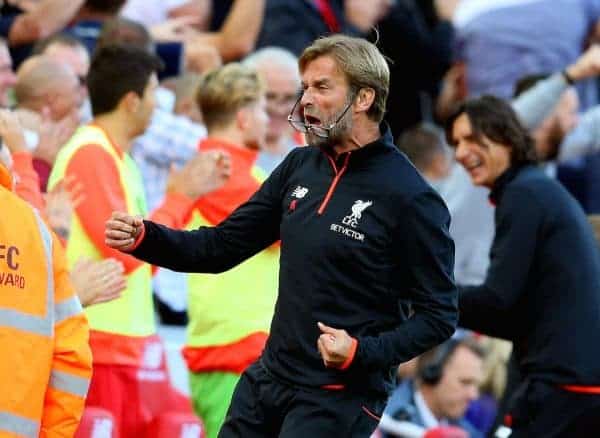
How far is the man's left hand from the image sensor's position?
5.14 m

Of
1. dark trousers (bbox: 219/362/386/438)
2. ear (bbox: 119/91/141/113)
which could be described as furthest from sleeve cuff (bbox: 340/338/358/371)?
ear (bbox: 119/91/141/113)

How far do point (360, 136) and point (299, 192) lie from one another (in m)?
0.30

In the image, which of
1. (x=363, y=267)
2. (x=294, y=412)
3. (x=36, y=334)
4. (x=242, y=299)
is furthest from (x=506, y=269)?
(x=36, y=334)

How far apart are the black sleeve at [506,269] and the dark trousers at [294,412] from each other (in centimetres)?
132

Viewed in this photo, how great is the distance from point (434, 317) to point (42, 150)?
10.6 feet

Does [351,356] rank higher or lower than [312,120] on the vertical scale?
lower

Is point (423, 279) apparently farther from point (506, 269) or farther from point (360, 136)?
point (506, 269)

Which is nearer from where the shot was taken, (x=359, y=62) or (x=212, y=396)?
(x=359, y=62)

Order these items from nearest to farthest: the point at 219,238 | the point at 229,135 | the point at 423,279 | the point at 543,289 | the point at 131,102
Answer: the point at 423,279 → the point at 219,238 → the point at 543,289 → the point at 131,102 → the point at 229,135

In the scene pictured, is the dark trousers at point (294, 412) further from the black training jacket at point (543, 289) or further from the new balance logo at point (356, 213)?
the black training jacket at point (543, 289)

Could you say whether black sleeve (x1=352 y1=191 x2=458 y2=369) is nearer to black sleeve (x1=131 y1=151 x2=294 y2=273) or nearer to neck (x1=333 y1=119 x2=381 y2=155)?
neck (x1=333 y1=119 x2=381 y2=155)

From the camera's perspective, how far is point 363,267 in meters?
5.40

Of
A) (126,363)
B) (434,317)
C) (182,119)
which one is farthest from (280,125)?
(434,317)

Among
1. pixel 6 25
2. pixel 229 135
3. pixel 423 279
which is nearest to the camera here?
pixel 423 279
